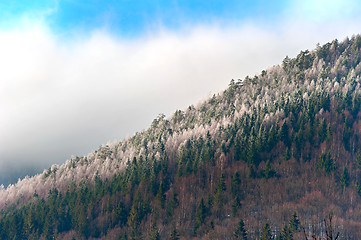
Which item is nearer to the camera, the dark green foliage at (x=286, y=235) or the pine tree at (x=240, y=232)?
the dark green foliage at (x=286, y=235)

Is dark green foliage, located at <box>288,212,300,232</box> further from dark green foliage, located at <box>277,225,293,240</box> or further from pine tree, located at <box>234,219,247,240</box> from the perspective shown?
pine tree, located at <box>234,219,247,240</box>

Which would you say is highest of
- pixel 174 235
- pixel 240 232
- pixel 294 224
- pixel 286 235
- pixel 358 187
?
pixel 358 187

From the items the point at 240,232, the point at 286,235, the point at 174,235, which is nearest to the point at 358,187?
the point at 286,235

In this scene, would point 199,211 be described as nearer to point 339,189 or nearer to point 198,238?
point 198,238

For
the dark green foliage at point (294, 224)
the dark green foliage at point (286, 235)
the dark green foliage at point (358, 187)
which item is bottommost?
the dark green foliage at point (286, 235)

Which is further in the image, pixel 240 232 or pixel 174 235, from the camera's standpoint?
pixel 174 235

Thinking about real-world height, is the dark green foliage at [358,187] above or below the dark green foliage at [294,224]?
above

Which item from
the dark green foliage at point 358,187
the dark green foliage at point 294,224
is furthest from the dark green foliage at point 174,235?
the dark green foliage at point 358,187

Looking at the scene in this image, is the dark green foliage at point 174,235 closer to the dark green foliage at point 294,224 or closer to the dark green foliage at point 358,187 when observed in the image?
the dark green foliage at point 294,224

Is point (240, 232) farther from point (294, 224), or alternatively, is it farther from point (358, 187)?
point (358, 187)

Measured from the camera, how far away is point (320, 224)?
6964 inches

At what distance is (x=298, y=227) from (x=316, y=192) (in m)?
35.4

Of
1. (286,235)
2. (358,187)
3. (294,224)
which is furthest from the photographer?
(358,187)

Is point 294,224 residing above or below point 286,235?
above
